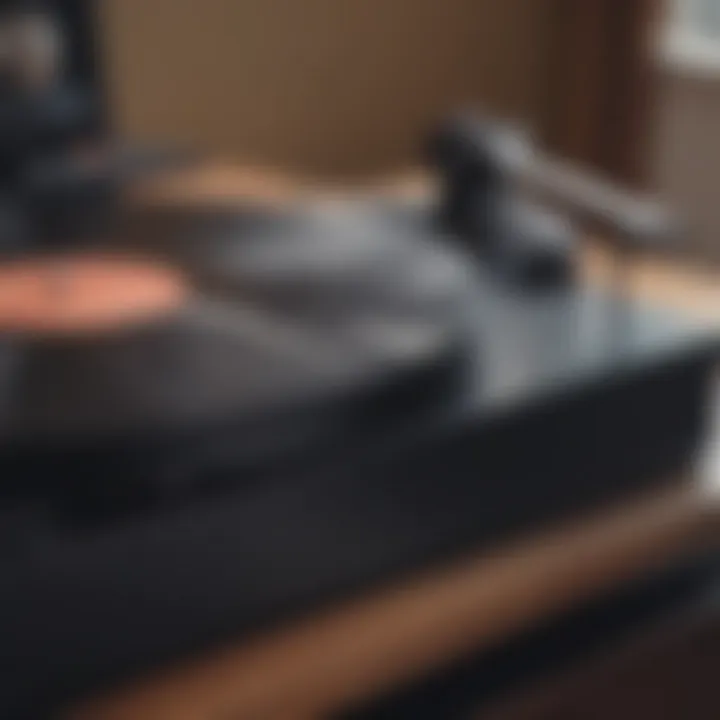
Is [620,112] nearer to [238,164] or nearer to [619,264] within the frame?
[238,164]

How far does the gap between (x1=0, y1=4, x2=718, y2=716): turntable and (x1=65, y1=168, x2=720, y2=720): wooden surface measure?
0.01m

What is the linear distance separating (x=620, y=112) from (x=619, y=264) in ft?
2.16

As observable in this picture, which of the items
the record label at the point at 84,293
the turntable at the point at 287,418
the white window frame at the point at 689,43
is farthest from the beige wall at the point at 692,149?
the record label at the point at 84,293

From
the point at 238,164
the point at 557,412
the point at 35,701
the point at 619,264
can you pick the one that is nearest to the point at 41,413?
the point at 35,701

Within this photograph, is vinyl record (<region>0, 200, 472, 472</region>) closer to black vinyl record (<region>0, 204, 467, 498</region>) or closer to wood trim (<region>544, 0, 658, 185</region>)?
black vinyl record (<region>0, 204, 467, 498</region>)

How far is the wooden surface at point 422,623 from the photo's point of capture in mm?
573

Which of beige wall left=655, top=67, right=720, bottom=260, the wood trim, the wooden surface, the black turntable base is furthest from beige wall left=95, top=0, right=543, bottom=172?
the wooden surface

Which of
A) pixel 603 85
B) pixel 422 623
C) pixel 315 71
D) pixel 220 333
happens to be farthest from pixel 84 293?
pixel 603 85

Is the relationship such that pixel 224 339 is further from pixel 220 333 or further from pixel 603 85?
pixel 603 85

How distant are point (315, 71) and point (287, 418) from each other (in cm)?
69

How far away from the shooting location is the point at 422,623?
61cm

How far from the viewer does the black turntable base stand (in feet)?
1.83

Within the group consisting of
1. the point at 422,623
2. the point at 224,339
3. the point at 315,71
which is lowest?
the point at 422,623

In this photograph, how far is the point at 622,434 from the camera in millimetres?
670
